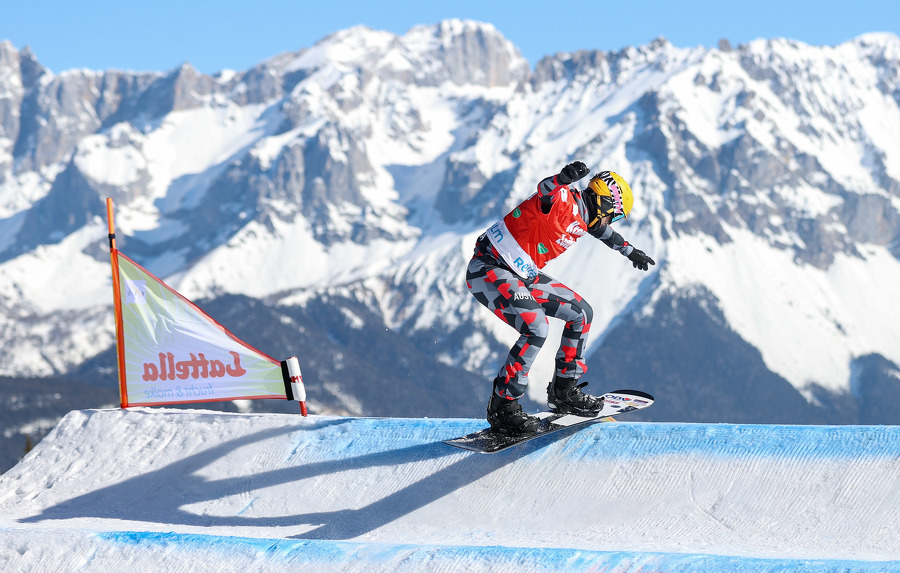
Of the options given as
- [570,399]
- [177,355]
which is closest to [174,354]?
[177,355]

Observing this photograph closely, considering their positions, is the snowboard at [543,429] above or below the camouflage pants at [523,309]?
below

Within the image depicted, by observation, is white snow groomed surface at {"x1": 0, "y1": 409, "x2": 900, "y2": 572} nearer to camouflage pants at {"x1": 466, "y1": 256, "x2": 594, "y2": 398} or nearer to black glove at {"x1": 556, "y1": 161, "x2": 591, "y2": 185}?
camouflage pants at {"x1": 466, "y1": 256, "x2": 594, "y2": 398}

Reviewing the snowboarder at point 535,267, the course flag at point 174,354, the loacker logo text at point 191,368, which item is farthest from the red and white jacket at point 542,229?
the loacker logo text at point 191,368

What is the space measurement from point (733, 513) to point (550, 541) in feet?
5.90

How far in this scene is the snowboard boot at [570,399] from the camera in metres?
11.0

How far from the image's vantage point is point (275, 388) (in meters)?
13.2

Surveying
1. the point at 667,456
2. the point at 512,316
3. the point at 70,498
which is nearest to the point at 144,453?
the point at 70,498

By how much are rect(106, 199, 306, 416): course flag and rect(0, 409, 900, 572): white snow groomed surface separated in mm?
712

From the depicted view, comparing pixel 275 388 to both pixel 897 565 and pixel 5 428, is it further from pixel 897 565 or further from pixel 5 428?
pixel 5 428

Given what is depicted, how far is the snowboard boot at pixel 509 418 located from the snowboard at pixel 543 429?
0.06m

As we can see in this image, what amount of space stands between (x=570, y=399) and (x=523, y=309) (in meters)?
1.42

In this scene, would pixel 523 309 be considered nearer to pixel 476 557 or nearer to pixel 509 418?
pixel 509 418

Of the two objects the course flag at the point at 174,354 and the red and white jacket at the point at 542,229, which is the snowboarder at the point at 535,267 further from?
the course flag at the point at 174,354

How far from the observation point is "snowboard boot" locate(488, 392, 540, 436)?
34.8 feet
